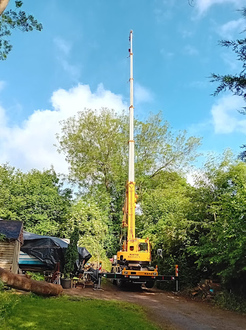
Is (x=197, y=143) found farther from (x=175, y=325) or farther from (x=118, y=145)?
(x=175, y=325)

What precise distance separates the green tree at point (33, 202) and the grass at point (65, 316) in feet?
54.6

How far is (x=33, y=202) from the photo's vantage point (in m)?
26.4

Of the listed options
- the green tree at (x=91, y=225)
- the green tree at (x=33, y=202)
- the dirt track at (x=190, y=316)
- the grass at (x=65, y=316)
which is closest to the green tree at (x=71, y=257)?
the dirt track at (x=190, y=316)

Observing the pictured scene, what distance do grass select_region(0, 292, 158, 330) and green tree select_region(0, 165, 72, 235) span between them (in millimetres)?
16632

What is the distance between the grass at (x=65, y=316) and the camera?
6.57 metres

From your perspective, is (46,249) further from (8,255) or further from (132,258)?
(132,258)

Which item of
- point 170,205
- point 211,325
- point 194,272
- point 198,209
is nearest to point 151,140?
point 170,205

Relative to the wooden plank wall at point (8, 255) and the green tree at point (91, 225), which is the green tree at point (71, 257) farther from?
the green tree at point (91, 225)

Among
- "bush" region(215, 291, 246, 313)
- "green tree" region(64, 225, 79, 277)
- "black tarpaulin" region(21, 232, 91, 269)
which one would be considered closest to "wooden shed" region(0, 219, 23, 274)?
"black tarpaulin" region(21, 232, 91, 269)

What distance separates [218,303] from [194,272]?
381 centimetres

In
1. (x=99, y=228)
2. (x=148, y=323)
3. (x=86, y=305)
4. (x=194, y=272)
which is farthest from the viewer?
Result: (x=99, y=228)

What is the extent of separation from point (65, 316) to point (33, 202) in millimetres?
20087

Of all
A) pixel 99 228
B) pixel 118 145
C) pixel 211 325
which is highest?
pixel 118 145

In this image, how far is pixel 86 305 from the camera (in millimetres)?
9398
